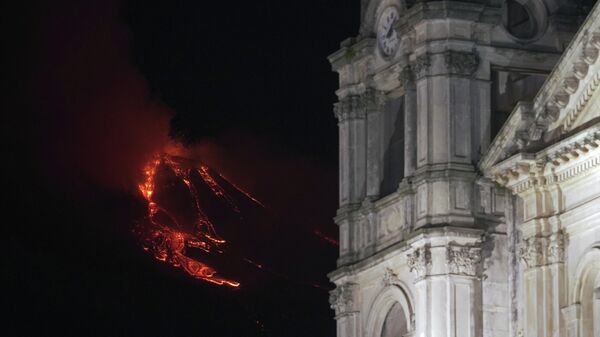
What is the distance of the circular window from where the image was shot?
7056cm

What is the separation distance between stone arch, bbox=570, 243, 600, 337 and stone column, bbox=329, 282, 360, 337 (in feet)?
29.1

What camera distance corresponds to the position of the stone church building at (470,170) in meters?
64.9

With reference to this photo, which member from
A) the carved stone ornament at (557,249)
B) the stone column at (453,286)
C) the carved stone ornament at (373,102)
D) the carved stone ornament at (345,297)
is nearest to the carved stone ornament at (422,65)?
the carved stone ornament at (373,102)

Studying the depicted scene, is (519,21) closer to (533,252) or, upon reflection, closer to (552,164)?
(552,164)

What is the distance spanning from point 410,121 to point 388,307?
13.5 ft

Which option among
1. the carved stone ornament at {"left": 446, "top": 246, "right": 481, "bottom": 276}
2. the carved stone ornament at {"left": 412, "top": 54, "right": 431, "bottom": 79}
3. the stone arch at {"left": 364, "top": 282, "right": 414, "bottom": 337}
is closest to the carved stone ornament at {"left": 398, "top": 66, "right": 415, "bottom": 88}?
the carved stone ornament at {"left": 412, "top": 54, "right": 431, "bottom": 79}

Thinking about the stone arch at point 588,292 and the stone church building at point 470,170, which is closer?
the stone arch at point 588,292

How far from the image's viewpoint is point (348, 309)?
240ft

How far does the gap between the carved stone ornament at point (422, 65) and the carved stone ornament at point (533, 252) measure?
16.6ft

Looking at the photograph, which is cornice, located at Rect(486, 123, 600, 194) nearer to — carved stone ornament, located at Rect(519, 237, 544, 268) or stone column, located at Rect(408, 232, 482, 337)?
carved stone ornament, located at Rect(519, 237, 544, 268)

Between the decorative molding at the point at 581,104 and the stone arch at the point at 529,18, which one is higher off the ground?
the stone arch at the point at 529,18

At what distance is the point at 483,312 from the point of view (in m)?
68.6

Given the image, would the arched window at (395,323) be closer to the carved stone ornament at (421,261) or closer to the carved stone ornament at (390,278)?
the carved stone ornament at (390,278)

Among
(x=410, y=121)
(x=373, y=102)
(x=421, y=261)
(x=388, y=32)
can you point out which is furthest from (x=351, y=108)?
(x=421, y=261)
